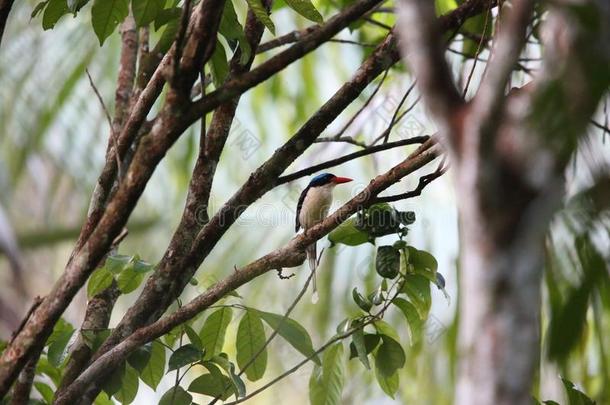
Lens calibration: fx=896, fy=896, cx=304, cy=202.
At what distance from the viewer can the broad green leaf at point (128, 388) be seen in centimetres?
293

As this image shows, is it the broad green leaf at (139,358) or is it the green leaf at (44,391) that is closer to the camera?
the broad green leaf at (139,358)

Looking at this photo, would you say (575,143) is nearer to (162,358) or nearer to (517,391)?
(517,391)

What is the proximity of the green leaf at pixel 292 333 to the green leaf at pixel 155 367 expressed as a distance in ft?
1.20

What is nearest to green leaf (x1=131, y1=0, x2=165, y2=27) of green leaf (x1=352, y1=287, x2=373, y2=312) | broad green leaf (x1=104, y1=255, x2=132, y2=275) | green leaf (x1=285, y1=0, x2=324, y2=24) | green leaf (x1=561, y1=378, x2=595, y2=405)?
green leaf (x1=285, y1=0, x2=324, y2=24)

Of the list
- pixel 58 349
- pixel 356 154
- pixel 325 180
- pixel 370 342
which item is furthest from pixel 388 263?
pixel 325 180

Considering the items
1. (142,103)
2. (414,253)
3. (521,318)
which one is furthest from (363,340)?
(521,318)

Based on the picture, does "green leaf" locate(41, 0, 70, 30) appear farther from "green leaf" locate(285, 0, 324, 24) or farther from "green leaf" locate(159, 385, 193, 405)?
"green leaf" locate(159, 385, 193, 405)

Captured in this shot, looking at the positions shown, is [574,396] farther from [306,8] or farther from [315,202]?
[315,202]

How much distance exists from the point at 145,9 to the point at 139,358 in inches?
42.9

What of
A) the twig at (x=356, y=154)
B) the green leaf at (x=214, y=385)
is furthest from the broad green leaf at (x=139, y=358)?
the twig at (x=356, y=154)

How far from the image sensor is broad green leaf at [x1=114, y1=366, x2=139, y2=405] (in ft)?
9.62

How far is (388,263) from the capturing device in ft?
9.72

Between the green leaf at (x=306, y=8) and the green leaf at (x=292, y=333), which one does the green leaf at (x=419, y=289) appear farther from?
the green leaf at (x=306, y=8)

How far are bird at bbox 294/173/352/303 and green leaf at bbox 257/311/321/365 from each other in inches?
86.2
